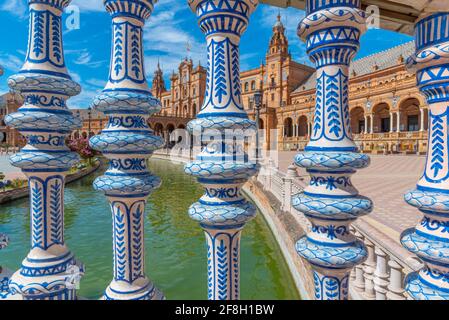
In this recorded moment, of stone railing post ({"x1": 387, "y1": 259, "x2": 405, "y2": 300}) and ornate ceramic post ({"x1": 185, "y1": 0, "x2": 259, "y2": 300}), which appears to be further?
stone railing post ({"x1": 387, "y1": 259, "x2": 405, "y2": 300})

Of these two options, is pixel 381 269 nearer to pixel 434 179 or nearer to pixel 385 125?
pixel 434 179

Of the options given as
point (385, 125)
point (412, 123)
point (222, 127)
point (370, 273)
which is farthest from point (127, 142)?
point (385, 125)

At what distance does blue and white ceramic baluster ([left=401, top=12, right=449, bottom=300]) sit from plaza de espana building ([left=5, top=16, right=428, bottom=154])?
24.6 meters

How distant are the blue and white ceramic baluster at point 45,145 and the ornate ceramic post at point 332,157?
1.25 metres

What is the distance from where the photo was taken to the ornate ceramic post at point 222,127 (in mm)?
1128

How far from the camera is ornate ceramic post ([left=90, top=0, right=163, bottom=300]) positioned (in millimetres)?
1245

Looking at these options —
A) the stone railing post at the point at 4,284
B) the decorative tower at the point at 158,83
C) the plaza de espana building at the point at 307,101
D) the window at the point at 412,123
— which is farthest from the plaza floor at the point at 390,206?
the decorative tower at the point at 158,83

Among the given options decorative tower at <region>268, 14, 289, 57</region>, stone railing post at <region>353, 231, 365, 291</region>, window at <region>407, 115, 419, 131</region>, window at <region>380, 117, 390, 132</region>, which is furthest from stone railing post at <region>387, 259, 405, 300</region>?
decorative tower at <region>268, 14, 289, 57</region>

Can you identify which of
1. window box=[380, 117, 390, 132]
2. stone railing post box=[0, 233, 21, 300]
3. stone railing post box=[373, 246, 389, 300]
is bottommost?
stone railing post box=[373, 246, 389, 300]

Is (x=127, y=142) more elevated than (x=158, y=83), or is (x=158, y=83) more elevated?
(x=158, y=83)

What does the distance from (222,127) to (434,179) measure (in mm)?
838

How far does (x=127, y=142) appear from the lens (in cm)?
122

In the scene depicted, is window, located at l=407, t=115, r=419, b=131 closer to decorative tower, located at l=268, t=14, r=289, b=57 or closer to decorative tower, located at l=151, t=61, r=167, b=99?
decorative tower, located at l=268, t=14, r=289, b=57
